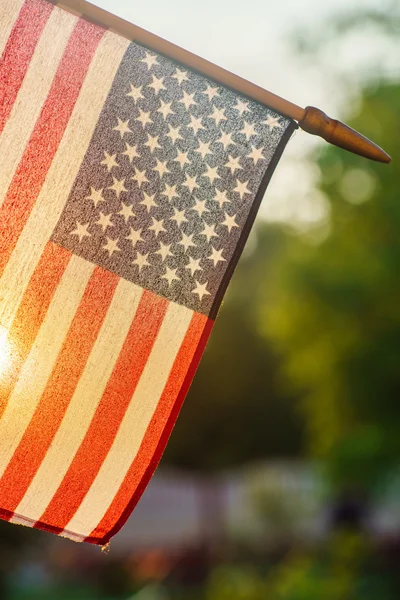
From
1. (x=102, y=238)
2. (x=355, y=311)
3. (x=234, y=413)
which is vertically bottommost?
(x=234, y=413)

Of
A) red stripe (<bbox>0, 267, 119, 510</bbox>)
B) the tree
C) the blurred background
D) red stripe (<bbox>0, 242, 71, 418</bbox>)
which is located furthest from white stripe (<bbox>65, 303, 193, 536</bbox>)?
the tree

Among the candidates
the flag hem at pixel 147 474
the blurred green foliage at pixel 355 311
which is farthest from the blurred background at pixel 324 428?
the flag hem at pixel 147 474

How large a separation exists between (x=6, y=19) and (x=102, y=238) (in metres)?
0.45

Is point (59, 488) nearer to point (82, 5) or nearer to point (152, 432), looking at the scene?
point (152, 432)

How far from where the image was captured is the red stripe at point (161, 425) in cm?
161

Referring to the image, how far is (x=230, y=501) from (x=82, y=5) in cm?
1942

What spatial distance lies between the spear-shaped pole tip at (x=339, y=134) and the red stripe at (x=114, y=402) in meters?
0.45

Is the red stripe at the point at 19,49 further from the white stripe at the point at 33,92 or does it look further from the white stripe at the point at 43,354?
the white stripe at the point at 43,354

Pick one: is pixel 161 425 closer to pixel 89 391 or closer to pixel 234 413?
pixel 89 391

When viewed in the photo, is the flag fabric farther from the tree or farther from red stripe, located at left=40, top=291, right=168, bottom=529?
the tree

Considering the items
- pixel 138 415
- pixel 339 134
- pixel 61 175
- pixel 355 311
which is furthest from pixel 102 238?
pixel 355 311

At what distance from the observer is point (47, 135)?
1.49m

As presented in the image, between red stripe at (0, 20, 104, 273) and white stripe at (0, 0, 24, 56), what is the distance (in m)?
0.11

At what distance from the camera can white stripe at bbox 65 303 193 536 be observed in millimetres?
1601
